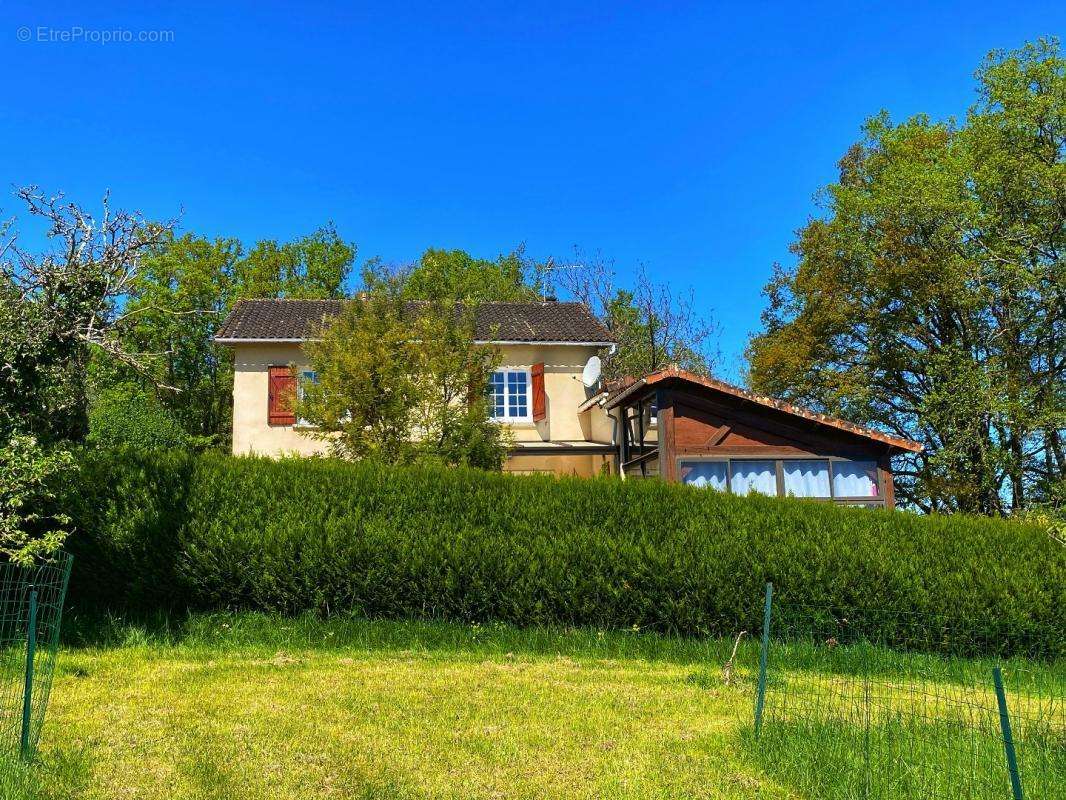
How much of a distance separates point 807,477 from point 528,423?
27.0 ft

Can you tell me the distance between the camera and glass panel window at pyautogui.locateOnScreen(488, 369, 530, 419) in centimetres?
2292

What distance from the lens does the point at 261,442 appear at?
21.4m

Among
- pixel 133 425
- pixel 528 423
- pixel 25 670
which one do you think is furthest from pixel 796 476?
pixel 133 425

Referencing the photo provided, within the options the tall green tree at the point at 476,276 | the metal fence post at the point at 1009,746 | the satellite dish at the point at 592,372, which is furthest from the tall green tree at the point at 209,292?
the metal fence post at the point at 1009,746

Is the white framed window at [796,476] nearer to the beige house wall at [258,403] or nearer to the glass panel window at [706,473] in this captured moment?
the glass panel window at [706,473]

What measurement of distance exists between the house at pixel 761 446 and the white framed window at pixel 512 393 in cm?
627

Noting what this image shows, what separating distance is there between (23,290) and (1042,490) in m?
23.1

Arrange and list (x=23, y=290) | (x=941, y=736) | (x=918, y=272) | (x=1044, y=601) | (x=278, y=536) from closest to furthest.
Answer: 1. (x=941, y=736)
2. (x=23, y=290)
3. (x=278, y=536)
4. (x=1044, y=601)
5. (x=918, y=272)

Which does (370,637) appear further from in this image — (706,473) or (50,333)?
(706,473)

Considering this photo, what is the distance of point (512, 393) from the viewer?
75.7ft

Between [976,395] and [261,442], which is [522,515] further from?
[976,395]

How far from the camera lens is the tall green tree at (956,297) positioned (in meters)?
20.8

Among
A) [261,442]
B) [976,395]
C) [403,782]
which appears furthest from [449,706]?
[976,395]

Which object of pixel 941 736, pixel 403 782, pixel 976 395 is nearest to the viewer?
pixel 403 782
